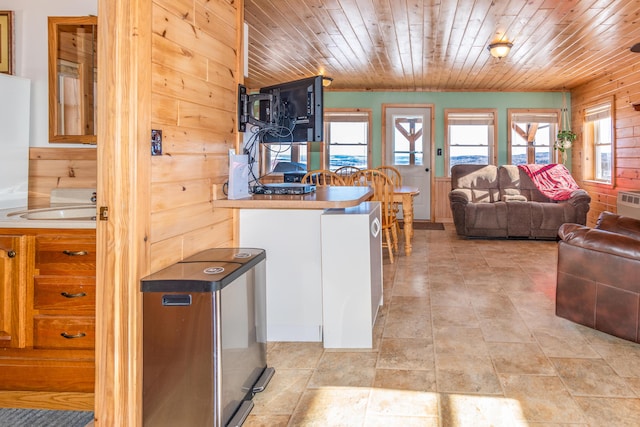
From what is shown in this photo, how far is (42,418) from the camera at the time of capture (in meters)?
1.94

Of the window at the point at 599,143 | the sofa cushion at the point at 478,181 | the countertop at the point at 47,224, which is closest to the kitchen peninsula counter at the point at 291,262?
the countertop at the point at 47,224

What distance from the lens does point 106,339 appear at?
166 centimetres

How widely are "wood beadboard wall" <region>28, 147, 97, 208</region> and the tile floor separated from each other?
144 centimetres

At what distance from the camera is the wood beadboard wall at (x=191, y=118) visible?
181 cm

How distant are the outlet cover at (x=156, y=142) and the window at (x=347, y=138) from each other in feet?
22.0

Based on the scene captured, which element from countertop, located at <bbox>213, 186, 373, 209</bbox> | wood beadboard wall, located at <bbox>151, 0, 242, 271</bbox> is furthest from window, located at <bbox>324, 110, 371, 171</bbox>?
countertop, located at <bbox>213, 186, 373, 209</bbox>

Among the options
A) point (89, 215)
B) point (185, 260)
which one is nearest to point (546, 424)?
point (185, 260)

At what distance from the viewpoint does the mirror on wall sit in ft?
8.45

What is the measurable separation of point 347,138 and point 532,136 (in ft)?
10.8

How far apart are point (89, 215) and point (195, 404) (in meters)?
1.29

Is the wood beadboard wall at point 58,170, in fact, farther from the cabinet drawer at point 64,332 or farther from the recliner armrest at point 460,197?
the recliner armrest at point 460,197

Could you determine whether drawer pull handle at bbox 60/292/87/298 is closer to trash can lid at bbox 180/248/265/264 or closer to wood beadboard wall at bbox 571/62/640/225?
trash can lid at bbox 180/248/265/264

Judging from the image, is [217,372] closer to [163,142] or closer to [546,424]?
[163,142]

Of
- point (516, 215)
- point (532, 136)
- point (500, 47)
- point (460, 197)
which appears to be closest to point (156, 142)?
point (500, 47)
